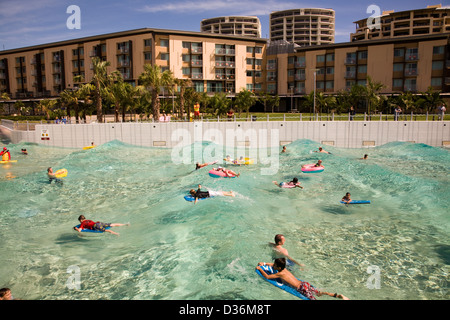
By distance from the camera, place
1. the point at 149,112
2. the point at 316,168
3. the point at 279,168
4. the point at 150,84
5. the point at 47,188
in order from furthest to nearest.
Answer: the point at 149,112 → the point at 150,84 → the point at 279,168 → the point at 316,168 → the point at 47,188

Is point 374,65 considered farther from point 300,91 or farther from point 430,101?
point 430,101

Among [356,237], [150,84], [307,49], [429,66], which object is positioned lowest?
[356,237]

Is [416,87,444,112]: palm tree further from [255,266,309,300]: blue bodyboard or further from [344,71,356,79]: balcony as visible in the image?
[255,266,309,300]: blue bodyboard

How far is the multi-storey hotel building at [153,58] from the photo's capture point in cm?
6456

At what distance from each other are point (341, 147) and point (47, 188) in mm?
28178

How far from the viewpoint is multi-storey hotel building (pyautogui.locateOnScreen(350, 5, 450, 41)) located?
9099 cm

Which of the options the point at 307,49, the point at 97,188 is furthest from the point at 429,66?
the point at 97,188

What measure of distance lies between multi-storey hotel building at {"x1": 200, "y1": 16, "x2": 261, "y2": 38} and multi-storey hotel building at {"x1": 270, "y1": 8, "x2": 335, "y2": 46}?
33.7 ft

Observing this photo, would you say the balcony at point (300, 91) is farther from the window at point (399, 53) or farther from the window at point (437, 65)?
the window at point (437, 65)

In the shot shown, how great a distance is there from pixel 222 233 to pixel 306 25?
134395mm

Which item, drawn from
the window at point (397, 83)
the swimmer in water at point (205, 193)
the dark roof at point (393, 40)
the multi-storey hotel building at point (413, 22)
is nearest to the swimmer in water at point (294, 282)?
Answer: the swimmer in water at point (205, 193)

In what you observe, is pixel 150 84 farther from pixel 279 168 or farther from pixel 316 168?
pixel 316 168

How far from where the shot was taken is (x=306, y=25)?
131750 millimetres

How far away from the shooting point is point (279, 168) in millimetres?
27375
